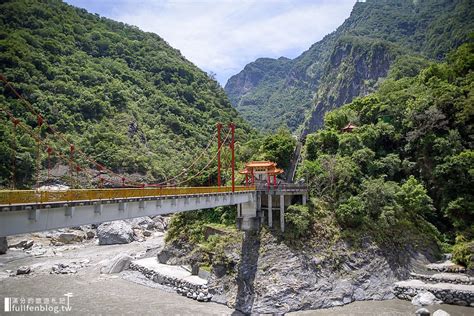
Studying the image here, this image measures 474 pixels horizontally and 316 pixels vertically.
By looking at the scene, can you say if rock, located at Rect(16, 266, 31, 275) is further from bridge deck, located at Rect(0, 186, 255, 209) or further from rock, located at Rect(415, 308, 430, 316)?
rock, located at Rect(415, 308, 430, 316)

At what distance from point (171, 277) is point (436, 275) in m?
20.3

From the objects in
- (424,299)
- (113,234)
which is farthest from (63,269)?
(424,299)

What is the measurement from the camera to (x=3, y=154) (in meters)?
51.9

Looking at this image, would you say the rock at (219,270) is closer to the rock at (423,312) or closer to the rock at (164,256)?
the rock at (164,256)

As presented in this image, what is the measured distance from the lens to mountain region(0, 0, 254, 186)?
65562 millimetres

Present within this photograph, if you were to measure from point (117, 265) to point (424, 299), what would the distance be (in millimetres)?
26368

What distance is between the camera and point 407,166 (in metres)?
35.3

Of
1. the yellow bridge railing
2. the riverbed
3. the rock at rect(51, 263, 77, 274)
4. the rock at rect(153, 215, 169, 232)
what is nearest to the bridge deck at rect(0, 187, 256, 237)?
the yellow bridge railing

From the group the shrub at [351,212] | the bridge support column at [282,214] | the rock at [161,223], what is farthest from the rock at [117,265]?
the rock at [161,223]

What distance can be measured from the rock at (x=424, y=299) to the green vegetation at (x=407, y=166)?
5425 millimetres

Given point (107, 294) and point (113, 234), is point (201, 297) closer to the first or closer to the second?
point (107, 294)

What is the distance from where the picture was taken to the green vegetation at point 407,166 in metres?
30.9

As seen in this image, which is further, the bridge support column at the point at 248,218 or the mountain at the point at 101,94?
the mountain at the point at 101,94

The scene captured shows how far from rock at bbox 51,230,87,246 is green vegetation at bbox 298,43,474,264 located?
32544 millimetres
